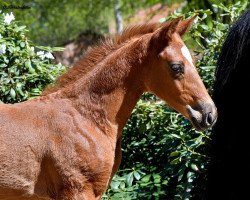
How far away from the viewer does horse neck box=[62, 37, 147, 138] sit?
12.9 feet

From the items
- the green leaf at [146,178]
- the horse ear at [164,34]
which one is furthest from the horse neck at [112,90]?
the green leaf at [146,178]

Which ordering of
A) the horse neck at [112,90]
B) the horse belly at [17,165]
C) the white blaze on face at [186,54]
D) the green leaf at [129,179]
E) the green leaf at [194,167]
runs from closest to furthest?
the horse belly at [17,165] < the white blaze on face at [186,54] < the horse neck at [112,90] < the green leaf at [194,167] < the green leaf at [129,179]

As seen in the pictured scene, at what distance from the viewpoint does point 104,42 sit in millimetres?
4141

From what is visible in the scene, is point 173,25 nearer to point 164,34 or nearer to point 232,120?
point 164,34

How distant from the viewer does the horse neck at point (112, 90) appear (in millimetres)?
3941

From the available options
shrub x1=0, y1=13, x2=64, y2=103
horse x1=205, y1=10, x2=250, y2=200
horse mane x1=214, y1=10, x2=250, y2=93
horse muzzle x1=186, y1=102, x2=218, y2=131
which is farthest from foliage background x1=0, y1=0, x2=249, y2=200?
horse muzzle x1=186, y1=102, x2=218, y2=131

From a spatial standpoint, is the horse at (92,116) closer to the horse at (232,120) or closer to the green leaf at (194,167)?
the horse at (232,120)

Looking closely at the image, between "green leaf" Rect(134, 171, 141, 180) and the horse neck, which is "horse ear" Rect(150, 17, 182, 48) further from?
"green leaf" Rect(134, 171, 141, 180)

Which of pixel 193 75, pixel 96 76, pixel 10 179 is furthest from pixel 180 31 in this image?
pixel 10 179

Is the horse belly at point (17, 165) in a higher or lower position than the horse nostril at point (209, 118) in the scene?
lower

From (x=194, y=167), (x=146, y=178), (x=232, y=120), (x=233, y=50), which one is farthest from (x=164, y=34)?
(x=146, y=178)

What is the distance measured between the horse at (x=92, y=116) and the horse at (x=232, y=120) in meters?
0.78

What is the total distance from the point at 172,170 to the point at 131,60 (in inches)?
61.2

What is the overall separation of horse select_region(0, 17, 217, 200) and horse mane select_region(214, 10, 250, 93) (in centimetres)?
77
